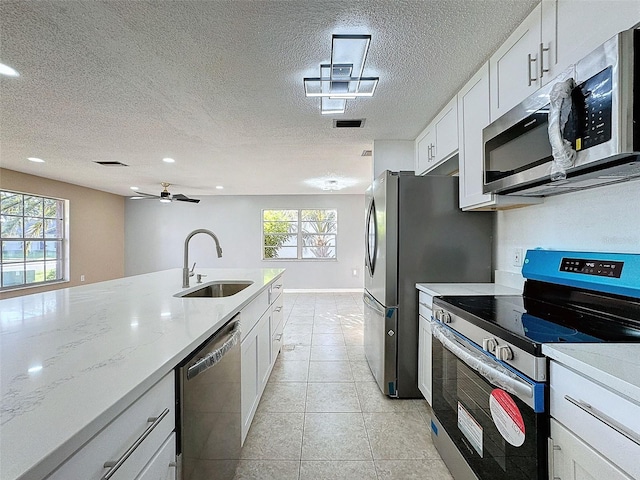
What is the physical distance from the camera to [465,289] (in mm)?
2096

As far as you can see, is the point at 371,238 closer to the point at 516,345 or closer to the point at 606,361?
the point at 516,345

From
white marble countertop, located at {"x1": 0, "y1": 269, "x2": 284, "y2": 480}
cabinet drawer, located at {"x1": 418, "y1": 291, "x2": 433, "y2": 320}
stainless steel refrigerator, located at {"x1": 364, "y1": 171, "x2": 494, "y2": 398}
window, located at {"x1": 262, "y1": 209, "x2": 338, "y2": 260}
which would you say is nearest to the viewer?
white marble countertop, located at {"x1": 0, "y1": 269, "x2": 284, "y2": 480}

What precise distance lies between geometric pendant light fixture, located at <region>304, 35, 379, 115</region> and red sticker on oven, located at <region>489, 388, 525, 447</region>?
1737mm

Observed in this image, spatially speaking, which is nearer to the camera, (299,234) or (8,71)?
(8,71)

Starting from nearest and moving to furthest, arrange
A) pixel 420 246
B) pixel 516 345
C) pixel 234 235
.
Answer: pixel 516 345 < pixel 420 246 < pixel 234 235

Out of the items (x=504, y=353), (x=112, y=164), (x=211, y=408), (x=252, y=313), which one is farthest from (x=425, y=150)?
(x=112, y=164)

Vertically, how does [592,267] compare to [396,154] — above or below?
below

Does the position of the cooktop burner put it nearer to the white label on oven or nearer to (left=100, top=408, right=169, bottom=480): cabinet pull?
the white label on oven

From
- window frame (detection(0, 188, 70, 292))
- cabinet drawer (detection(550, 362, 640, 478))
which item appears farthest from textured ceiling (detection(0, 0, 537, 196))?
window frame (detection(0, 188, 70, 292))

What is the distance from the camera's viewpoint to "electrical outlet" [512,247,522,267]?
2087 mm

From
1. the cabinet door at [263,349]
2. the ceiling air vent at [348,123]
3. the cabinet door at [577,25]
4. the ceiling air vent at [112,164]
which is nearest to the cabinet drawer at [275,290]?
the cabinet door at [263,349]

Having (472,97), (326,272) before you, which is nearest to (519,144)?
(472,97)

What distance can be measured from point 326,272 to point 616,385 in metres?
7.23

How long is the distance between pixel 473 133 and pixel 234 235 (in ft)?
22.3
